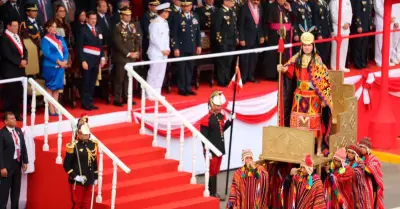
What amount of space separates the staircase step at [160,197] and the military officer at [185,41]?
3.17 m

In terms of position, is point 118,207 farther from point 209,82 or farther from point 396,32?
point 396,32

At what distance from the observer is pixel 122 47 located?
883 inches

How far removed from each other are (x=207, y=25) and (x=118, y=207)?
18.9 ft

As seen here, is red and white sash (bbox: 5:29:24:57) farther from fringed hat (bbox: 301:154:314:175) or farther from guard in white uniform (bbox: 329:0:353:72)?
guard in white uniform (bbox: 329:0:353:72)

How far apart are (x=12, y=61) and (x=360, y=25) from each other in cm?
856

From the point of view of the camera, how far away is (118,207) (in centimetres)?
1977

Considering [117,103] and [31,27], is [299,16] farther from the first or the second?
[31,27]

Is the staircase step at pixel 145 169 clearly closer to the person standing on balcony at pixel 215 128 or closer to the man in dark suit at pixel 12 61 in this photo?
the person standing on balcony at pixel 215 128

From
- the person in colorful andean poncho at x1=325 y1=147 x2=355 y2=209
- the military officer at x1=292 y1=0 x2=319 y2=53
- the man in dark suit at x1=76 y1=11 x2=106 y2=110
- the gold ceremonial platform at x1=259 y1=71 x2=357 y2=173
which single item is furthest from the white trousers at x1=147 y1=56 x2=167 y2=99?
the person in colorful andean poncho at x1=325 y1=147 x2=355 y2=209

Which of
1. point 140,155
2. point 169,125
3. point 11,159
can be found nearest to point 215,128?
point 169,125

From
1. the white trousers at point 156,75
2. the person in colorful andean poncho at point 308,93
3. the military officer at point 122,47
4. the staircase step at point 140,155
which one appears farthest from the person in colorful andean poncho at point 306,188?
the white trousers at point 156,75

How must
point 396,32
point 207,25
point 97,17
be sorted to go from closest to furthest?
point 97,17 < point 207,25 < point 396,32

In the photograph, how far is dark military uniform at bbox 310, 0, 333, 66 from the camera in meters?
26.0

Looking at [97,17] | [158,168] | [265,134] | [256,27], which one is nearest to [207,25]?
[256,27]
